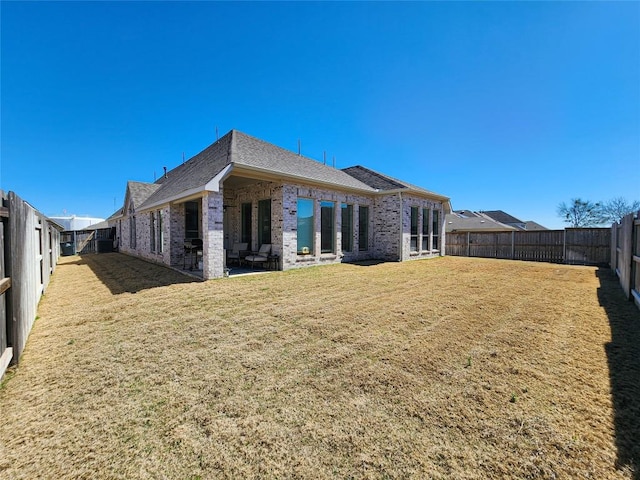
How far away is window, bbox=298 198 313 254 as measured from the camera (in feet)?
35.7

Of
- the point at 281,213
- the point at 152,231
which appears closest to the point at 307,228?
the point at 281,213

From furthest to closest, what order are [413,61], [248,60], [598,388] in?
1. [248,60]
2. [413,61]
3. [598,388]

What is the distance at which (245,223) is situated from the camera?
1274 cm

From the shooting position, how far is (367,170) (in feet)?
52.4

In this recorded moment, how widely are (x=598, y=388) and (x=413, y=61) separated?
1216 centimetres

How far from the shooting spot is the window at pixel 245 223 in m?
12.5

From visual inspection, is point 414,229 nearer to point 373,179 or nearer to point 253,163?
point 373,179

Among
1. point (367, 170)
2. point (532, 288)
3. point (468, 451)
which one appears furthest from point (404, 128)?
point (468, 451)

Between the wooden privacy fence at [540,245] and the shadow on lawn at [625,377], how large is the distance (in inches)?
437

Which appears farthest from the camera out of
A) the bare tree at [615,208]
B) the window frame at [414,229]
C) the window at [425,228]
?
the bare tree at [615,208]

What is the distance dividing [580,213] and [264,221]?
159 feet

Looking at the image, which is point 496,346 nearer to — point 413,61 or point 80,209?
point 413,61

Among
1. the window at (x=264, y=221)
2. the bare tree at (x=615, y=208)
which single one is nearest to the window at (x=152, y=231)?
the window at (x=264, y=221)

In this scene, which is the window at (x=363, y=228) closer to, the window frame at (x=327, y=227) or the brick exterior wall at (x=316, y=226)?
the brick exterior wall at (x=316, y=226)
